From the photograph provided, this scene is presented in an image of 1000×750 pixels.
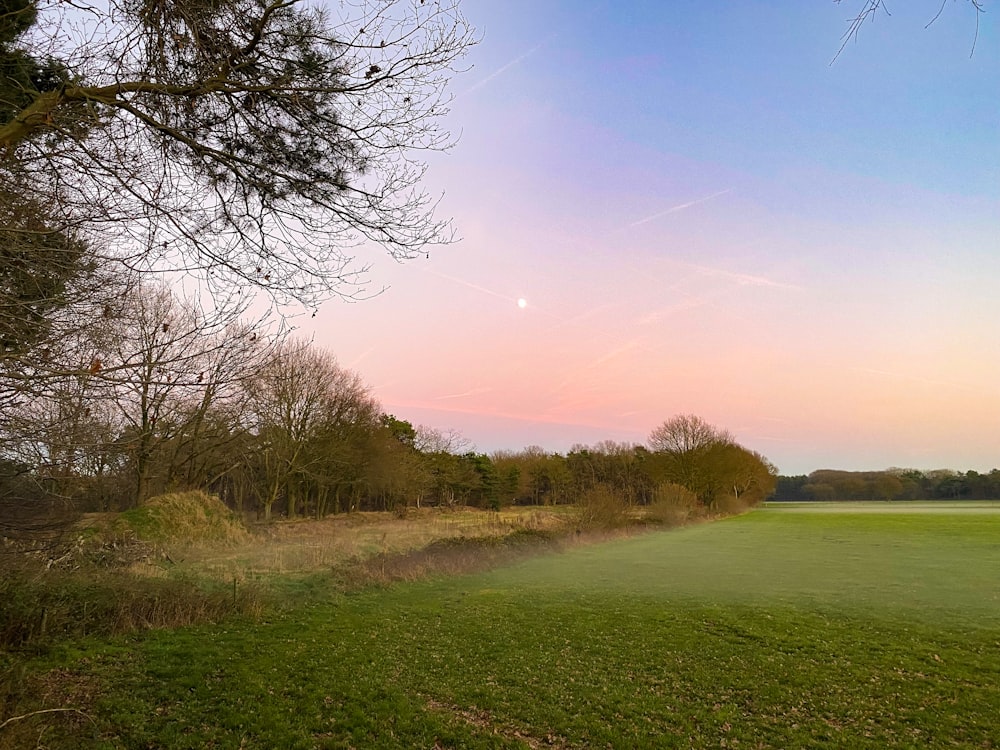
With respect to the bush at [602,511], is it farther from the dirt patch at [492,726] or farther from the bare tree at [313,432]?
the dirt patch at [492,726]

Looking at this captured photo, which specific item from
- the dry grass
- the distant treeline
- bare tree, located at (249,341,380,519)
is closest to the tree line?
bare tree, located at (249,341,380,519)

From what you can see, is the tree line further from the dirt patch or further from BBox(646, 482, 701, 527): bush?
the dirt patch

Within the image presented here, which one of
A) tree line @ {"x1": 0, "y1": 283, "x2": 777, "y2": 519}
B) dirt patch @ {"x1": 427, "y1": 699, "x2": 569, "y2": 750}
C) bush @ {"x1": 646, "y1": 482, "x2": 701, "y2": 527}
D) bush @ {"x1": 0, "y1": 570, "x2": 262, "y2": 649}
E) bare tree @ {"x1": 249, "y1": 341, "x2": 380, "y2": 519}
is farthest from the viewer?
bush @ {"x1": 646, "y1": 482, "x2": 701, "y2": 527}

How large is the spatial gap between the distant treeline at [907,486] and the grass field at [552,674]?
4422 inches

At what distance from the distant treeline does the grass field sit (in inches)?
4422

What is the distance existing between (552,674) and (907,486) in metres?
128

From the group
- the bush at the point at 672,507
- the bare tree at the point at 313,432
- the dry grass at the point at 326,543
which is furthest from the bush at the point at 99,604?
the bush at the point at 672,507

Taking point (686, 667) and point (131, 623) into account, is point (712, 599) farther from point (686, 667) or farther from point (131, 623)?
point (131, 623)

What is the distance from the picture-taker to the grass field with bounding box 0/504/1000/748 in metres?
5.91

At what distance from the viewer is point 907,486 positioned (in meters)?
108

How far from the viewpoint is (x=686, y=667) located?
838 centimetres

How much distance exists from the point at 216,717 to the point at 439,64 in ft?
22.8

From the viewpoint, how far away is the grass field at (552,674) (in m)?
5.91

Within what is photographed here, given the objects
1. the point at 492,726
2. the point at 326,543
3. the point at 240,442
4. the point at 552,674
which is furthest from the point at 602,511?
the point at 492,726
